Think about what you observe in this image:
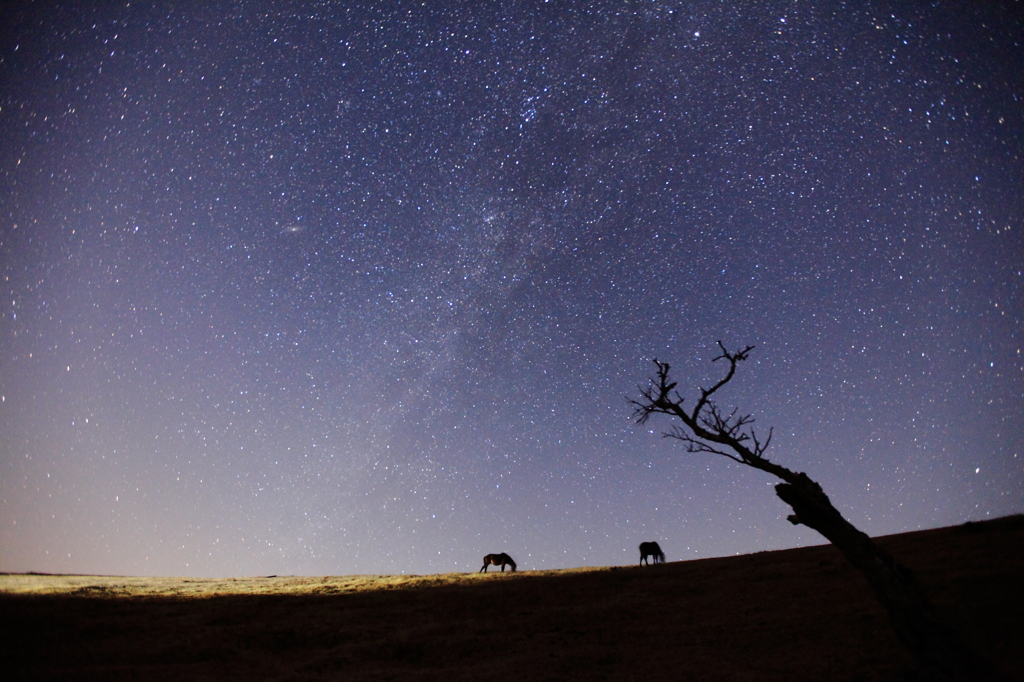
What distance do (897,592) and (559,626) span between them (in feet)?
33.6

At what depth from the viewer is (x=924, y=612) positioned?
345 inches

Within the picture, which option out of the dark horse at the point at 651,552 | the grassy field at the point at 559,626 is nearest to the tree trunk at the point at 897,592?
the grassy field at the point at 559,626

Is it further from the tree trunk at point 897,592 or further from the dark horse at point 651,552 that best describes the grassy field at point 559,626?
the dark horse at point 651,552

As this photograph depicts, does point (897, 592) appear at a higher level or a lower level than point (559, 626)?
higher

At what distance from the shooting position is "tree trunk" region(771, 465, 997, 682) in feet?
27.2

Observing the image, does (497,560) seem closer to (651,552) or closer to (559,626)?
(651,552)

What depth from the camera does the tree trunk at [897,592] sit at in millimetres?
8289

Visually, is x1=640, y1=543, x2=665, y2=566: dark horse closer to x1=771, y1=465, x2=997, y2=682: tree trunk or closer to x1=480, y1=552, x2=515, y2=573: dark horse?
x1=480, y1=552, x2=515, y2=573: dark horse

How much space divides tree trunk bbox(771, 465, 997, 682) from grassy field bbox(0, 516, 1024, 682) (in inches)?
35.5

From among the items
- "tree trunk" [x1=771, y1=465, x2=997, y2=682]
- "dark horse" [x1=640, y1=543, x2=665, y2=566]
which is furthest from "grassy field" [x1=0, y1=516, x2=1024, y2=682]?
"dark horse" [x1=640, y1=543, x2=665, y2=566]

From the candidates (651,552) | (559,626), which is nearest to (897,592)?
(559,626)

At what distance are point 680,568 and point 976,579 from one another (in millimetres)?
13602

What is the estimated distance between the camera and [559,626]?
55.3ft

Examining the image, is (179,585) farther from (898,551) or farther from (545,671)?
(898,551)
